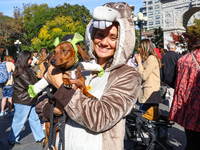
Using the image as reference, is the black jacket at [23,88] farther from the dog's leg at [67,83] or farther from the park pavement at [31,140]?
the dog's leg at [67,83]

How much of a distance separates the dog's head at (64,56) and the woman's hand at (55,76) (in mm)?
50

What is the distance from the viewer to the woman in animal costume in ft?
4.47

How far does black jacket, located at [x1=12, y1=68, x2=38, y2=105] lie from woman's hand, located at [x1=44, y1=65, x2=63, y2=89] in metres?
3.62

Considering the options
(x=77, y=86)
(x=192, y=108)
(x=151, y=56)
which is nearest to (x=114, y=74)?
(x=77, y=86)

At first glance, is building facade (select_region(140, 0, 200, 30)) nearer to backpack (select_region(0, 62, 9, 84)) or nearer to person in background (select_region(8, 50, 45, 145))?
backpack (select_region(0, 62, 9, 84))

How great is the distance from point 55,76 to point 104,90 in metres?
0.39

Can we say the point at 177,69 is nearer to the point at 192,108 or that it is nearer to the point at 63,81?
the point at 192,108

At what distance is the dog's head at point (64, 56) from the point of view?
5.18 feet

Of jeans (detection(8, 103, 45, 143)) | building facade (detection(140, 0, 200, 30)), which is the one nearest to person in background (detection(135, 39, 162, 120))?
jeans (detection(8, 103, 45, 143))

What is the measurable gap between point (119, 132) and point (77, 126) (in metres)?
0.32

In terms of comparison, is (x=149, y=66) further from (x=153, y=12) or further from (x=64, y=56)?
(x=153, y=12)

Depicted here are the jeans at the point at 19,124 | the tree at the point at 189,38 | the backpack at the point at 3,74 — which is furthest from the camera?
the backpack at the point at 3,74

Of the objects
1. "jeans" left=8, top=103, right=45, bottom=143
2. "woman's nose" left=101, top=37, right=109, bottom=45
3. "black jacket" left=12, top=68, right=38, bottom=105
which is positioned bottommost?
"jeans" left=8, top=103, right=45, bottom=143

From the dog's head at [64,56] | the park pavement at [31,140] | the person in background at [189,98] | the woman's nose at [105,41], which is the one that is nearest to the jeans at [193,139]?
the person in background at [189,98]
